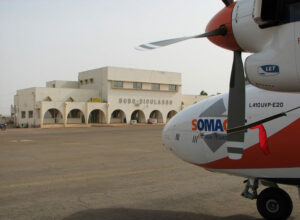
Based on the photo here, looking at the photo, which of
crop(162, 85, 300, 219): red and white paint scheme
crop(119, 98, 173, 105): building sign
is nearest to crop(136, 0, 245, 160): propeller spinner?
crop(162, 85, 300, 219): red and white paint scheme

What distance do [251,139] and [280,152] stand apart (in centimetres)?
68

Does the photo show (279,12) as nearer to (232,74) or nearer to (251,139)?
(232,74)

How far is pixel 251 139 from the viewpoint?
24.5 feet

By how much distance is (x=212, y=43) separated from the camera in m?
5.53

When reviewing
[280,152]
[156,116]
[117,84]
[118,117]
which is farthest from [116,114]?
[280,152]

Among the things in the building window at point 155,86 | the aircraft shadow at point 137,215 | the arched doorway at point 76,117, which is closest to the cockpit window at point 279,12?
the aircraft shadow at point 137,215

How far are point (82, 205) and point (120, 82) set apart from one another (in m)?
59.0

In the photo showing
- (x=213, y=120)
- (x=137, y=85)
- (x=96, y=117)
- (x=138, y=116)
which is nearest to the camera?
(x=213, y=120)

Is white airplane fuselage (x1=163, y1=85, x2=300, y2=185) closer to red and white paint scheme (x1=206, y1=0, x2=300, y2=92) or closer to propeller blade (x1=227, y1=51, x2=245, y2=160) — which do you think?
propeller blade (x1=227, y1=51, x2=245, y2=160)

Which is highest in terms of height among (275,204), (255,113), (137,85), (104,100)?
(137,85)

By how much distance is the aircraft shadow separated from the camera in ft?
26.0

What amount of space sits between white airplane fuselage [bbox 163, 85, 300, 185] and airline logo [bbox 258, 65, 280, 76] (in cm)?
289

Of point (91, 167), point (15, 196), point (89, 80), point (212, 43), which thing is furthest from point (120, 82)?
point (212, 43)

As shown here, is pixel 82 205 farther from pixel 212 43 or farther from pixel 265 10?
pixel 265 10
